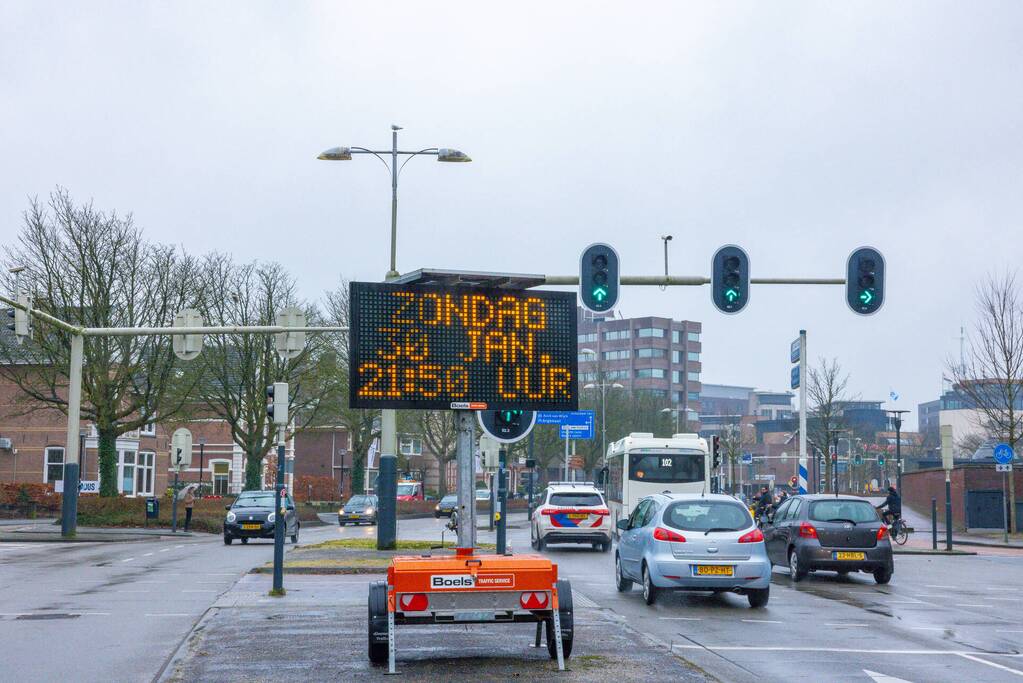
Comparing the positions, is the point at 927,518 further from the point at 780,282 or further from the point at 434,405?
the point at 434,405

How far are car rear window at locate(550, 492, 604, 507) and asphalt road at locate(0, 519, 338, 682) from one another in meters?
7.13

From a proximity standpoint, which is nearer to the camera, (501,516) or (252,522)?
(501,516)

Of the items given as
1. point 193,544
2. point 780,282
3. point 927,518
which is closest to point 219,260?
point 193,544

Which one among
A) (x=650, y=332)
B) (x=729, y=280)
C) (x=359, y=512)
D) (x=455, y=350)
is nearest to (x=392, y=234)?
(x=729, y=280)

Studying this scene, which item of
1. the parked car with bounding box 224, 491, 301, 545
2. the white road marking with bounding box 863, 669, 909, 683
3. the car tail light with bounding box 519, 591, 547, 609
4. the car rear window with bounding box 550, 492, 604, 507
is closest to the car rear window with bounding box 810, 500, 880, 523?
the car rear window with bounding box 550, 492, 604, 507

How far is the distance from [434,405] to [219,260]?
4495cm

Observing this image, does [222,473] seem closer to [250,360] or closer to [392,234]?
[250,360]

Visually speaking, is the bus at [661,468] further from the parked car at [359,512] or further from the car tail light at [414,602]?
the car tail light at [414,602]

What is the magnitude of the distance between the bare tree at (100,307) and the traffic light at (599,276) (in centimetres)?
2942

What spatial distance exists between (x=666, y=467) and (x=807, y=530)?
14018 millimetres

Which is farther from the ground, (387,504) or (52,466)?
(52,466)

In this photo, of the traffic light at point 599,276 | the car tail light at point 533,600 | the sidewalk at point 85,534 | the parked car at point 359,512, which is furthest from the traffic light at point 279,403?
the parked car at point 359,512

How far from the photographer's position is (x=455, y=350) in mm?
11828

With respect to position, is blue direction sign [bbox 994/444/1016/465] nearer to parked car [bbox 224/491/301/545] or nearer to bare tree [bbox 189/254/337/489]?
parked car [bbox 224/491/301/545]
